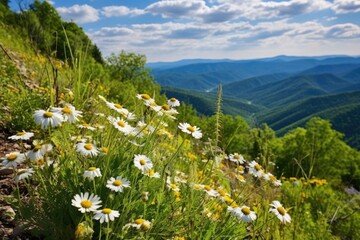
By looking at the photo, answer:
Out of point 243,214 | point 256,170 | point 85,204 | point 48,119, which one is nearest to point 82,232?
point 85,204

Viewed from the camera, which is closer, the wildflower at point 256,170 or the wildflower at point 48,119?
the wildflower at point 48,119

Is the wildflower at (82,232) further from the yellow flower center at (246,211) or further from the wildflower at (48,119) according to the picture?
the yellow flower center at (246,211)

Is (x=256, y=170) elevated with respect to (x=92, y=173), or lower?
lower

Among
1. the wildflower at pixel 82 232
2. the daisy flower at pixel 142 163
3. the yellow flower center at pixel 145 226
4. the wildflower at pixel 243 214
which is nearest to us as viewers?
the wildflower at pixel 82 232

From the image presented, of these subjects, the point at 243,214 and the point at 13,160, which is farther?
the point at 243,214

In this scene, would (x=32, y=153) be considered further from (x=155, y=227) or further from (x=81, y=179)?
(x=155, y=227)

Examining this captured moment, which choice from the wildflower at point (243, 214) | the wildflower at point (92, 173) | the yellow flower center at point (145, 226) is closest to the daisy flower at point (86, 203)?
the wildflower at point (92, 173)

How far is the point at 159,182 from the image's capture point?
271 centimetres

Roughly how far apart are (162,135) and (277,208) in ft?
4.29

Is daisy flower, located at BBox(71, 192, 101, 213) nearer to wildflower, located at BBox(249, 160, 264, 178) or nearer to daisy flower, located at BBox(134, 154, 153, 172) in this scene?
daisy flower, located at BBox(134, 154, 153, 172)

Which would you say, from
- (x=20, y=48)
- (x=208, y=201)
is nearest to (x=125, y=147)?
(x=208, y=201)

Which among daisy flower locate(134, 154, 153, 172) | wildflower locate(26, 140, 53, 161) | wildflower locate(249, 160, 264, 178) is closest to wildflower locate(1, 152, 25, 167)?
wildflower locate(26, 140, 53, 161)

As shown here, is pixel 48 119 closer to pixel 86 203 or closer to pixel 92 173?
pixel 92 173

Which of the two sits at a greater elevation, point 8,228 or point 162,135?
point 162,135
